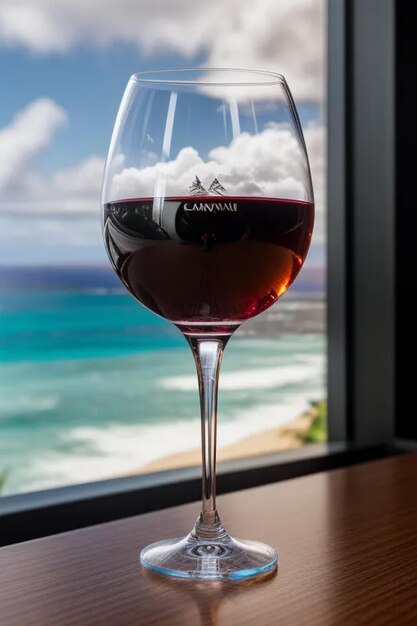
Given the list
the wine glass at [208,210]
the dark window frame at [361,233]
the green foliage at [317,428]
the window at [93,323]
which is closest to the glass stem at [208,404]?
the wine glass at [208,210]

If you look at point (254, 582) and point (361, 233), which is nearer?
point (254, 582)

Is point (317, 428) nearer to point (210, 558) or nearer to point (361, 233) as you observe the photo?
point (361, 233)

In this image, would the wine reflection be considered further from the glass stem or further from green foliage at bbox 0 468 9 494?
green foliage at bbox 0 468 9 494

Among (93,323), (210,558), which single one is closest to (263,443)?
(93,323)

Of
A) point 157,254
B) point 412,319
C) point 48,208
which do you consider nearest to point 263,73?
point 157,254

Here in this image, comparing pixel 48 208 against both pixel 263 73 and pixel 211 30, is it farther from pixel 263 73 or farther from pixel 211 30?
pixel 263 73

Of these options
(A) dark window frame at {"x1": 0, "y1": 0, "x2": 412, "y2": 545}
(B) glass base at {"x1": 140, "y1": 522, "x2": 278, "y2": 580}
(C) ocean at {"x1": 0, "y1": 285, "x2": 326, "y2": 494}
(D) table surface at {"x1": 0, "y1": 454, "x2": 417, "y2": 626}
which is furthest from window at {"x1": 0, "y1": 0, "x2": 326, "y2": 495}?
(B) glass base at {"x1": 140, "y1": 522, "x2": 278, "y2": 580}

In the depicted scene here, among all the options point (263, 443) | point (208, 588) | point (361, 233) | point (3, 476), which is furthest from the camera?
point (263, 443)

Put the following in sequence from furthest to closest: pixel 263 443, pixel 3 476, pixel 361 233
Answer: pixel 263 443 < pixel 3 476 < pixel 361 233
